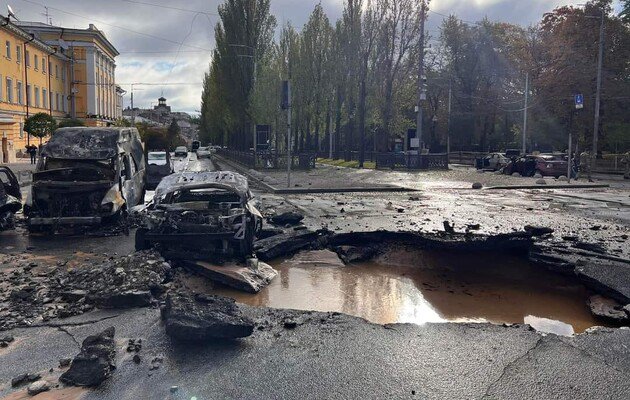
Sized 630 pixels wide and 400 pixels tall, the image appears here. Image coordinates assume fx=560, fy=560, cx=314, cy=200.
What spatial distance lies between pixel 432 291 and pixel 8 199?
978cm

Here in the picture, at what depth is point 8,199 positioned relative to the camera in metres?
12.6

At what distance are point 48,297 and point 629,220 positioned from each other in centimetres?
1383

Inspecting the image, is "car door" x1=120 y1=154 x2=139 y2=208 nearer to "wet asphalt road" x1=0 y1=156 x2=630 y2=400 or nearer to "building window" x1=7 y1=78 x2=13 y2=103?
"wet asphalt road" x1=0 y1=156 x2=630 y2=400

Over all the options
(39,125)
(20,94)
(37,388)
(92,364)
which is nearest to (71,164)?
(92,364)

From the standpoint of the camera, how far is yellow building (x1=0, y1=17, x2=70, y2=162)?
51688 millimetres

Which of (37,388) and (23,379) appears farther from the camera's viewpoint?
(23,379)

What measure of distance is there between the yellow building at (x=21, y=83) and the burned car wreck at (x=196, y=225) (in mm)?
44728

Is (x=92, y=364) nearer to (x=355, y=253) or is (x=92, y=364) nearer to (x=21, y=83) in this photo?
(x=355, y=253)

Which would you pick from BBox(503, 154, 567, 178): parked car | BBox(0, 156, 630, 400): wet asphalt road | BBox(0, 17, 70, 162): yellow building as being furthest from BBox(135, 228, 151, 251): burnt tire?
BBox(0, 17, 70, 162): yellow building

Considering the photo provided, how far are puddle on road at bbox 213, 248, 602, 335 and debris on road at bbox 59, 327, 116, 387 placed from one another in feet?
8.41

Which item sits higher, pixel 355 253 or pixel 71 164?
pixel 71 164

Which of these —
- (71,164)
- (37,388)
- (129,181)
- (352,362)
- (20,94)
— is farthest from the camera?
(20,94)

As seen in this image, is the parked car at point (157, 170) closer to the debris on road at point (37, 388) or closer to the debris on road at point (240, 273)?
the debris on road at point (240, 273)

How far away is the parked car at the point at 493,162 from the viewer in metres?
40.0
